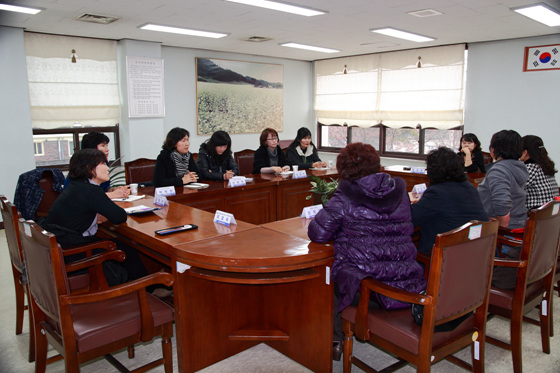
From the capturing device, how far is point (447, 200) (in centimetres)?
230

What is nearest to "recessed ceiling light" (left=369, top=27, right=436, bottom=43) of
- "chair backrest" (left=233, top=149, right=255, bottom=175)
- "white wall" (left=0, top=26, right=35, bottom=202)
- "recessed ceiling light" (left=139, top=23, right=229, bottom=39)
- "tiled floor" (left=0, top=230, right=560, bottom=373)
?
"recessed ceiling light" (left=139, top=23, right=229, bottom=39)

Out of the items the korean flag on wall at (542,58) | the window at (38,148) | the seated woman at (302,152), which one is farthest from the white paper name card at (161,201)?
the korean flag on wall at (542,58)

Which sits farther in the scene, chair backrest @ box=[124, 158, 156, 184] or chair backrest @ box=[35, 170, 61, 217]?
chair backrest @ box=[124, 158, 156, 184]

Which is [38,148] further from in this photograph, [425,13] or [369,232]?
[369,232]

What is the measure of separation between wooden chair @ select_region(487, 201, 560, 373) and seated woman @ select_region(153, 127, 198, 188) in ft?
9.04

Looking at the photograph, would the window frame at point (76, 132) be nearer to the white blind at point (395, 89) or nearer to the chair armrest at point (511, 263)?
the white blind at point (395, 89)

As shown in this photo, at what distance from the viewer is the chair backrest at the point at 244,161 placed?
5240 mm

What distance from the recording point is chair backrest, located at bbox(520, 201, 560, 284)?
2111 millimetres

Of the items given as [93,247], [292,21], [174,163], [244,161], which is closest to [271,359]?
[93,247]

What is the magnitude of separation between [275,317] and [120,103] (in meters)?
4.83

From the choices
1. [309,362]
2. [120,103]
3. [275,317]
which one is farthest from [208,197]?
[120,103]

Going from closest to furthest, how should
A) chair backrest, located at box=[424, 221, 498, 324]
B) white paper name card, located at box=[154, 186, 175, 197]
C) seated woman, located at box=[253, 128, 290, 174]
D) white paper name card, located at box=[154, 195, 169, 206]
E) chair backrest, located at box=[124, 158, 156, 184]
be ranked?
chair backrest, located at box=[424, 221, 498, 324] → white paper name card, located at box=[154, 195, 169, 206] → white paper name card, located at box=[154, 186, 175, 197] → chair backrest, located at box=[124, 158, 156, 184] → seated woman, located at box=[253, 128, 290, 174]

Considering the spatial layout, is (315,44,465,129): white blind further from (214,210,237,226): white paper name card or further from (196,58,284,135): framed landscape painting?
(214,210,237,226): white paper name card

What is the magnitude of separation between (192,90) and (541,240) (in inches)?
227
